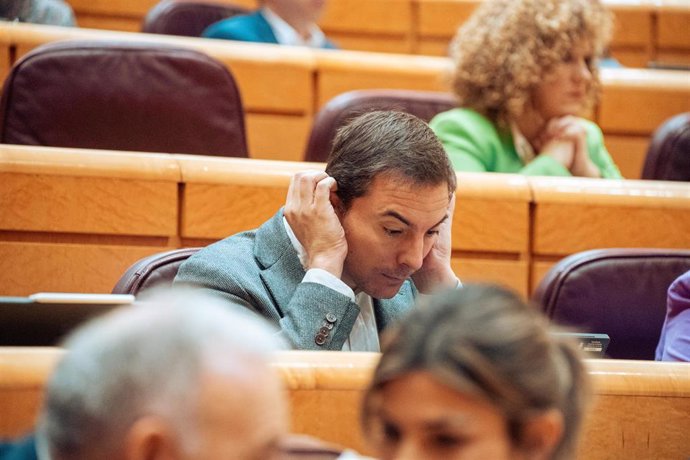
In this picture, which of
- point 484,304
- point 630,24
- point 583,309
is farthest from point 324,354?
point 630,24

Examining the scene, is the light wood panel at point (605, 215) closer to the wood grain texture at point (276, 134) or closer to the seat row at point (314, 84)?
the seat row at point (314, 84)

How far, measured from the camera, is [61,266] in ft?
3.55

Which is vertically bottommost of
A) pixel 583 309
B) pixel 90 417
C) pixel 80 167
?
A: pixel 583 309

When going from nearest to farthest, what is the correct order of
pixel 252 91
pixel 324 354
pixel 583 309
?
1. pixel 324 354
2. pixel 583 309
3. pixel 252 91

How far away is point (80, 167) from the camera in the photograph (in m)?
1.07

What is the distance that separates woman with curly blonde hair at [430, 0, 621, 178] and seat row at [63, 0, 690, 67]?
0.66 m

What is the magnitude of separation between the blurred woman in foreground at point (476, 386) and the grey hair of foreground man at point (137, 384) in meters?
0.10

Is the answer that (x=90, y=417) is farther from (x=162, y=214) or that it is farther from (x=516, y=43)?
(x=516, y=43)

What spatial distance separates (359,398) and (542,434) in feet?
0.58

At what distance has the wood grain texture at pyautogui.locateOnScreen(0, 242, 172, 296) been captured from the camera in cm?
107

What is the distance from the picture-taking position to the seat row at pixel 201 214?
1073 millimetres

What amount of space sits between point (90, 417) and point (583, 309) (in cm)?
69

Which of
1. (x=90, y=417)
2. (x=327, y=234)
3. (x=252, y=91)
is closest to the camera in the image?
(x=90, y=417)

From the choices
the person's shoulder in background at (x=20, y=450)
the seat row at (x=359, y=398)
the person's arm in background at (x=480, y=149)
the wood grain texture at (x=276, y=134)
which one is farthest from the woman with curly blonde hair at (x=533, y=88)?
the person's shoulder in background at (x=20, y=450)
